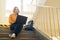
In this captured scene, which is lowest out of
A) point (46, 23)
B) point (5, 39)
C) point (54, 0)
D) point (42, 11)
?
point (5, 39)

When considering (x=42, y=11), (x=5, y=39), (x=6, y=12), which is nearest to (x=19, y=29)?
(x=5, y=39)

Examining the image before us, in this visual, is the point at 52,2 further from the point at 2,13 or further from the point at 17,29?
the point at 2,13

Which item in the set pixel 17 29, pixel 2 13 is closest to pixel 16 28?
pixel 17 29

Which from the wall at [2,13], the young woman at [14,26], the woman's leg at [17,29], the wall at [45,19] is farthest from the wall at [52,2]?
the wall at [2,13]

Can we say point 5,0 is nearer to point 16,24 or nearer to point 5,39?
point 16,24

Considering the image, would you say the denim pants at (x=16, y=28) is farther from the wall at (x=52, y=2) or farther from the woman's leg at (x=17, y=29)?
the wall at (x=52, y=2)

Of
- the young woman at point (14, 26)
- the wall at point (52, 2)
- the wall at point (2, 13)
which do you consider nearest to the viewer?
the young woman at point (14, 26)

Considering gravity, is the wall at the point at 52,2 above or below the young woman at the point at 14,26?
above

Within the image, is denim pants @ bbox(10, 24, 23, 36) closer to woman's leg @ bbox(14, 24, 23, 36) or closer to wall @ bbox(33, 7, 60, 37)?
woman's leg @ bbox(14, 24, 23, 36)

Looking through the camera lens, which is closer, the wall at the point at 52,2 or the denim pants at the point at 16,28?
the denim pants at the point at 16,28

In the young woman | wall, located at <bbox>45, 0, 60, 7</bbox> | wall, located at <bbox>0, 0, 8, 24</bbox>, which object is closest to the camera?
the young woman

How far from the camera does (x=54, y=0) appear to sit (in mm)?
4824

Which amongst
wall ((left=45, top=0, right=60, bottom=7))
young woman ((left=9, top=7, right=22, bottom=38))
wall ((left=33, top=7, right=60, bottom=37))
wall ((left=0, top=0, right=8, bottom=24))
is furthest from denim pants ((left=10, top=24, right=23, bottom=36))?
wall ((left=0, top=0, right=8, bottom=24))

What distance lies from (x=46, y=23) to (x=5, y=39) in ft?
4.41
